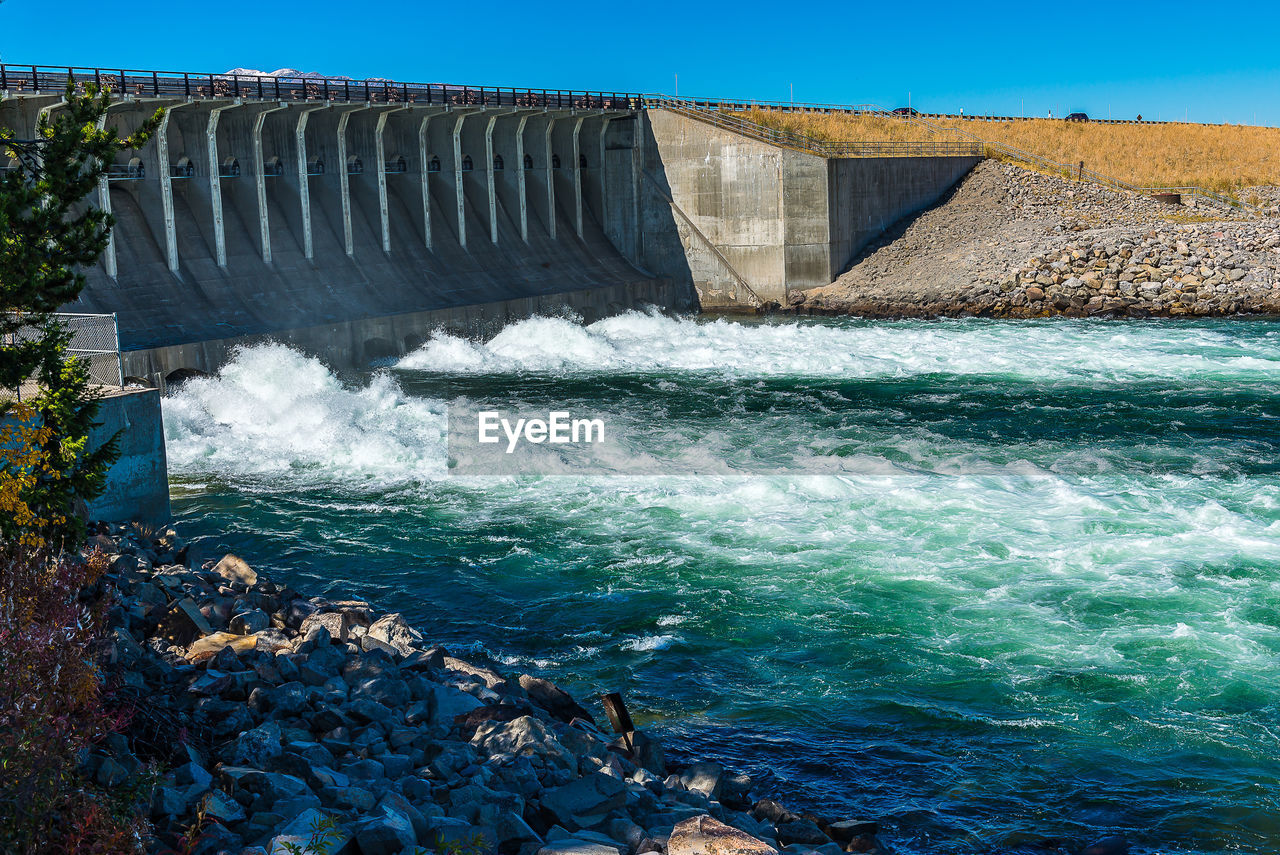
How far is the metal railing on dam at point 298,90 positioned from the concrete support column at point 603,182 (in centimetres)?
74

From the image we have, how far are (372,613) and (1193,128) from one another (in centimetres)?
7311

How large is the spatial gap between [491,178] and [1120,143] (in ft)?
132

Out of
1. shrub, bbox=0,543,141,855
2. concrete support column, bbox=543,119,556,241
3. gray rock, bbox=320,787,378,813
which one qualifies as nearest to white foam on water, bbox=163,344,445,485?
shrub, bbox=0,543,141,855

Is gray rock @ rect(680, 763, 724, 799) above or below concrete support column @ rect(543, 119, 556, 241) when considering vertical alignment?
below

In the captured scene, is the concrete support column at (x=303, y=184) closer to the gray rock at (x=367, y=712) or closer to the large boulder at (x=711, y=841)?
the gray rock at (x=367, y=712)

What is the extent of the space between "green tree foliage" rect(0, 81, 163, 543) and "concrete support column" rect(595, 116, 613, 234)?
4091 cm

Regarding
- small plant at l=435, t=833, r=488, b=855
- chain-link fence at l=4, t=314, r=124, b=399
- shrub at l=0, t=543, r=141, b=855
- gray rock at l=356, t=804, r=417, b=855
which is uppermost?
chain-link fence at l=4, t=314, r=124, b=399

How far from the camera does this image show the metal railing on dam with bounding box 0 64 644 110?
3052 cm

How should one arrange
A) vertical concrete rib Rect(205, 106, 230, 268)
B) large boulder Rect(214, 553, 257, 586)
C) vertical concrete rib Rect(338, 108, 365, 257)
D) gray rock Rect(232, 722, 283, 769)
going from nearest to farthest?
gray rock Rect(232, 722, 283, 769)
large boulder Rect(214, 553, 257, 586)
vertical concrete rib Rect(205, 106, 230, 268)
vertical concrete rib Rect(338, 108, 365, 257)

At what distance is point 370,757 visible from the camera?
29.7 feet

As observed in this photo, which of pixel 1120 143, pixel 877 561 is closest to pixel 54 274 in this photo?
pixel 877 561

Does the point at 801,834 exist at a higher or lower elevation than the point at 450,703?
lower

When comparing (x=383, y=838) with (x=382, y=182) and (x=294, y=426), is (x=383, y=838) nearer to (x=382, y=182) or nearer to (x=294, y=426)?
(x=294, y=426)

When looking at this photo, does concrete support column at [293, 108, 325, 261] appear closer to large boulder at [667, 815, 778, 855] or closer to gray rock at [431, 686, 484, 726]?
gray rock at [431, 686, 484, 726]
